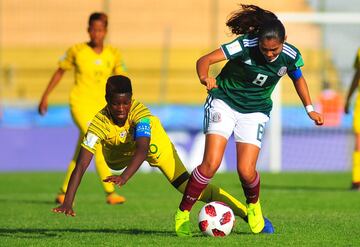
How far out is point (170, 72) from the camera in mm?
25906

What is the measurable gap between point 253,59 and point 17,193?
7.79 m

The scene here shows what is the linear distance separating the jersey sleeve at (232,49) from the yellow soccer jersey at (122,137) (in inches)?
36.2

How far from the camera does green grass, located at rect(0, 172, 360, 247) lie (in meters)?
8.32

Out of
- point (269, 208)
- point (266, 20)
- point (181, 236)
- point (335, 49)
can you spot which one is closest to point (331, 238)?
point (181, 236)

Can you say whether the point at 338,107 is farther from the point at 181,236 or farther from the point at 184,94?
the point at 181,236

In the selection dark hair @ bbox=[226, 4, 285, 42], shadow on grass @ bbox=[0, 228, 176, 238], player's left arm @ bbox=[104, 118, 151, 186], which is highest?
dark hair @ bbox=[226, 4, 285, 42]

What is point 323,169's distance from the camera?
21.5 meters

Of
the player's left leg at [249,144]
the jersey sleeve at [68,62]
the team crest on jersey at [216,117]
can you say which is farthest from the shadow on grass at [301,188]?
the team crest on jersey at [216,117]

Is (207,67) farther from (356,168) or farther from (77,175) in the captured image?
(356,168)

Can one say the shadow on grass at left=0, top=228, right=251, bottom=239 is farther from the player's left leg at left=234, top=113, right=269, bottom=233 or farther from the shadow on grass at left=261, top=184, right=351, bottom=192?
the shadow on grass at left=261, top=184, right=351, bottom=192

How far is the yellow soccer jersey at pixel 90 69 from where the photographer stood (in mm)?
12891

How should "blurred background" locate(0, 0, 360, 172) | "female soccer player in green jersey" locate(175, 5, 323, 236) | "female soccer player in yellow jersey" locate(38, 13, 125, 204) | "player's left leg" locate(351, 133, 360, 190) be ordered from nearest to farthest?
1. "female soccer player in green jersey" locate(175, 5, 323, 236)
2. "female soccer player in yellow jersey" locate(38, 13, 125, 204)
3. "player's left leg" locate(351, 133, 360, 190)
4. "blurred background" locate(0, 0, 360, 172)

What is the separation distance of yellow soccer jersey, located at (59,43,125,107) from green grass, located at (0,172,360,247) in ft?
4.88

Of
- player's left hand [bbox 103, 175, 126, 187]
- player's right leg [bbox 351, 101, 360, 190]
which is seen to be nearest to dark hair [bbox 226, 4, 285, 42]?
player's left hand [bbox 103, 175, 126, 187]
